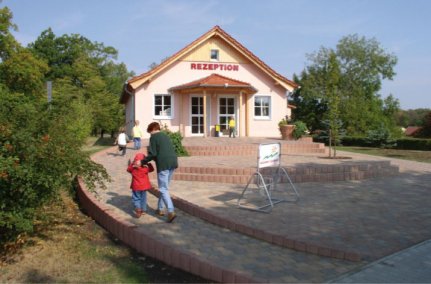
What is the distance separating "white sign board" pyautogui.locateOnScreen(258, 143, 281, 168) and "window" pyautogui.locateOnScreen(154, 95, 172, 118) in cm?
1600

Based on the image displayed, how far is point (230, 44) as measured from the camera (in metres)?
24.8

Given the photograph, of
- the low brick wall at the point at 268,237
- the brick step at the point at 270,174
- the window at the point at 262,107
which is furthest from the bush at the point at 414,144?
the low brick wall at the point at 268,237

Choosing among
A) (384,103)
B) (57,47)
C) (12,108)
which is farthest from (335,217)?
(57,47)

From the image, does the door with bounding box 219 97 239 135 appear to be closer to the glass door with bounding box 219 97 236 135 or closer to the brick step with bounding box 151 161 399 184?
the glass door with bounding box 219 97 236 135

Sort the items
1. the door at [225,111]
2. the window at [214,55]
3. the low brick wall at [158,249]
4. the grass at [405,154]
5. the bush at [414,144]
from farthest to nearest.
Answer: the bush at [414,144] < the window at [214,55] < the door at [225,111] < the grass at [405,154] < the low brick wall at [158,249]

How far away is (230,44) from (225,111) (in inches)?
160

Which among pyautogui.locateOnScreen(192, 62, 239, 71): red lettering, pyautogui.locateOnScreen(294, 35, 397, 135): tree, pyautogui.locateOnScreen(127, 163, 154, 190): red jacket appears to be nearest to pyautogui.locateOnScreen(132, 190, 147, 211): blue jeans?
pyautogui.locateOnScreen(127, 163, 154, 190): red jacket

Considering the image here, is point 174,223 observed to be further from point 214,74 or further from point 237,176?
point 214,74

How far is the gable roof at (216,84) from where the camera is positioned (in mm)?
22438

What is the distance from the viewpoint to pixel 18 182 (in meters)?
5.67

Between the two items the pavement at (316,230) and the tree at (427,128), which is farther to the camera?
the tree at (427,128)

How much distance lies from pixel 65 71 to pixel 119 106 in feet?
56.5

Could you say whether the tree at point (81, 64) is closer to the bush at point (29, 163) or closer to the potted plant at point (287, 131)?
the potted plant at point (287, 131)

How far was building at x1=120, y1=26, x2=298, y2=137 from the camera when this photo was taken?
23.3 meters
